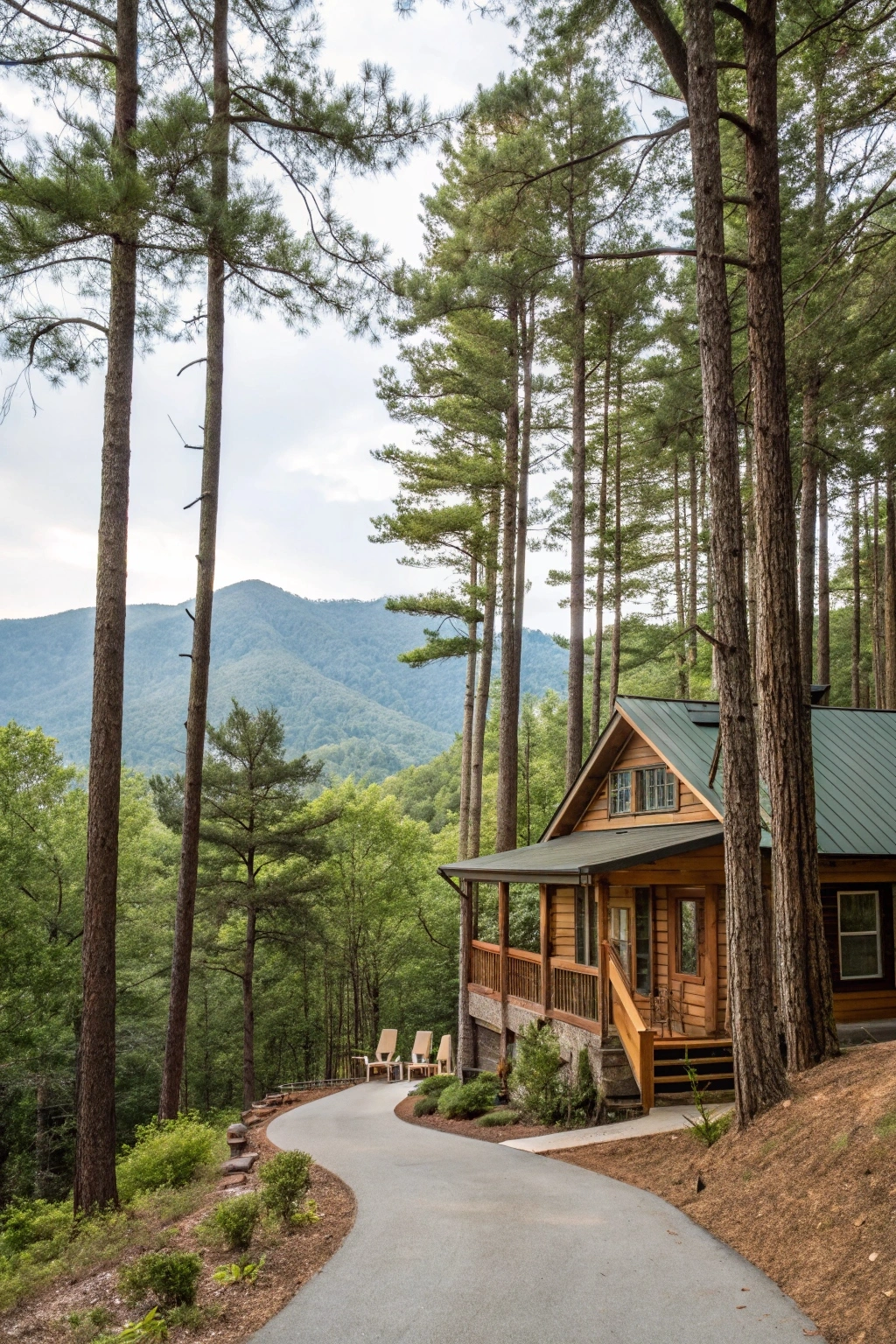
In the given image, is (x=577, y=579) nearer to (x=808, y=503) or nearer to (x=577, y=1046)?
(x=808, y=503)

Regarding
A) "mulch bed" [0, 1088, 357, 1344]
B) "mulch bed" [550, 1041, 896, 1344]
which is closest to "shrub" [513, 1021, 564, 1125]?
"mulch bed" [550, 1041, 896, 1344]

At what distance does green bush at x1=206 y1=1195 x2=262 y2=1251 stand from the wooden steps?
20.8ft

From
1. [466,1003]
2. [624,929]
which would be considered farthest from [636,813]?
[466,1003]

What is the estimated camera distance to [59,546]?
1548cm

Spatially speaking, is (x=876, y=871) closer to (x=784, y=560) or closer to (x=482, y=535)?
(x=784, y=560)

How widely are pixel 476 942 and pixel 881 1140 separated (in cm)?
1259

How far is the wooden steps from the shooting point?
10695 mm

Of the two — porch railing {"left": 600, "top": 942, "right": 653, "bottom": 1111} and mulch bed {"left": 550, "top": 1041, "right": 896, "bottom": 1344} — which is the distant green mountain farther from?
mulch bed {"left": 550, "top": 1041, "right": 896, "bottom": 1344}

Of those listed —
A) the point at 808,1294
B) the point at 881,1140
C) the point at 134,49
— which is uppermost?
the point at 134,49

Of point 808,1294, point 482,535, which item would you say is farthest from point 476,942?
point 808,1294

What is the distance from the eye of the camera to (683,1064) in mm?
10781

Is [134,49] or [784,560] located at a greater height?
[134,49]

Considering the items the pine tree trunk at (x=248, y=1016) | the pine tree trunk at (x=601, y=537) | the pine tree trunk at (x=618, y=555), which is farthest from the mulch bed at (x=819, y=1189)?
the pine tree trunk at (x=248, y=1016)

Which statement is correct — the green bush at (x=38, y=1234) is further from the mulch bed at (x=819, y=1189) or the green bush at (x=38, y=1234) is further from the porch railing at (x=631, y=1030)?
the porch railing at (x=631, y=1030)
